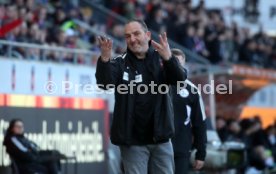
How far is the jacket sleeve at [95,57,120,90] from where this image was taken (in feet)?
26.3

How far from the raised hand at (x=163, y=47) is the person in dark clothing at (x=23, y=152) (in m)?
6.33

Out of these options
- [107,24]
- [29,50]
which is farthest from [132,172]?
[107,24]

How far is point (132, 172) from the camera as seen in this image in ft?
27.5

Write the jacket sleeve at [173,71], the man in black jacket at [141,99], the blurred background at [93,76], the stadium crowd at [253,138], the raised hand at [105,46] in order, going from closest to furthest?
the raised hand at [105,46]
the jacket sleeve at [173,71]
the man in black jacket at [141,99]
the blurred background at [93,76]
the stadium crowd at [253,138]

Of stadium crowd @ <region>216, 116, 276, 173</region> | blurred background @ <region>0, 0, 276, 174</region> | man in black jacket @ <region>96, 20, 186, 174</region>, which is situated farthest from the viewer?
stadium crowd @ <region>216, 116, 276, 173</region>

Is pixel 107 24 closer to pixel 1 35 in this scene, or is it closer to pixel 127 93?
pixel 1 35

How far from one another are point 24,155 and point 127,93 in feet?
19.7

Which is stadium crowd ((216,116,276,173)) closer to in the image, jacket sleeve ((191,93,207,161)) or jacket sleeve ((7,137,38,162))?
jacket sleeve ((7,137,38,162))

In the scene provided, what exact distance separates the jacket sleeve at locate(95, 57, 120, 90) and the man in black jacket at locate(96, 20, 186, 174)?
16 millimetres

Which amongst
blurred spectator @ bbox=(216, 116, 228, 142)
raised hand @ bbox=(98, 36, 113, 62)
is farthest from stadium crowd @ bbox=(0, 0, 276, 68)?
raised hand @ bbox=(98, 36, 113, 62)

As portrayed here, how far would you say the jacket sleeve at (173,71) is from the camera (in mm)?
8188

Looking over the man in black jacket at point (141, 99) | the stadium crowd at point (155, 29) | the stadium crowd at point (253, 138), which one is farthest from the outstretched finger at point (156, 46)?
the stadium crowd at point (253, 138)

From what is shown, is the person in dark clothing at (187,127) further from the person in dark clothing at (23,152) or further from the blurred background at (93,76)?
the person in dark clothing at (23,152)

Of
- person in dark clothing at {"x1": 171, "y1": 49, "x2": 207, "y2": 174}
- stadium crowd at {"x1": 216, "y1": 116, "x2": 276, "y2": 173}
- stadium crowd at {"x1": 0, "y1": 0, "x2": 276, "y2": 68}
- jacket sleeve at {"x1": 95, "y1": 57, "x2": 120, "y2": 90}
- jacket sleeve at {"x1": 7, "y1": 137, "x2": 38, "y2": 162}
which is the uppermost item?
stadium crowd at {"x1": 0, "y1": 0, "x2": 276, "y2": 68}
